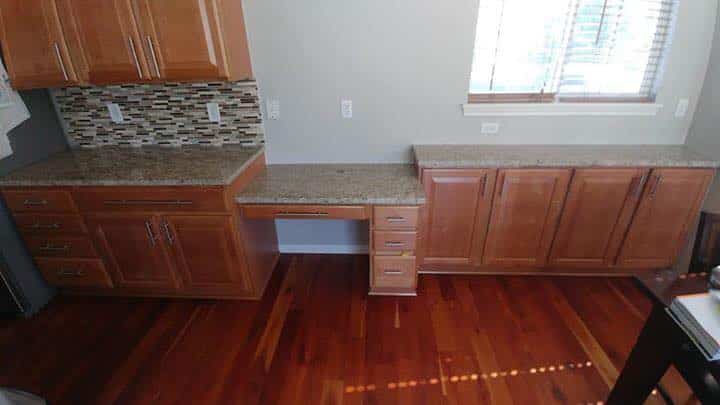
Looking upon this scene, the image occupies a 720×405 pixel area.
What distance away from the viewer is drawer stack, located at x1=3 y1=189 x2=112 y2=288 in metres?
1.87

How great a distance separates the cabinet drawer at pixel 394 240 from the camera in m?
1.93

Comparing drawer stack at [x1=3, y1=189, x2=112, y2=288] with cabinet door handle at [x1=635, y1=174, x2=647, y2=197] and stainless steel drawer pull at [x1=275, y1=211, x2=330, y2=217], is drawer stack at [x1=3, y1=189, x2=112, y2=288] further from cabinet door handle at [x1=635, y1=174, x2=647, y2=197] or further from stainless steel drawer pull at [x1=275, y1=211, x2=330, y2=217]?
cabinet door handle at [x1=635, y1=174, x2=647, y2=197]

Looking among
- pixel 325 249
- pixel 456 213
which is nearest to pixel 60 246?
pixel 325 249

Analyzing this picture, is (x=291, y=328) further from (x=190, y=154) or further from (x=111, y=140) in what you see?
(x=111, y=140)

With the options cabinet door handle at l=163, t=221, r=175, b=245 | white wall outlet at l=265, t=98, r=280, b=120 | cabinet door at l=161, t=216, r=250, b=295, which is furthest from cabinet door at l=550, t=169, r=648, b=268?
cabinet door handle at l=163, t=221, r=175, b=245

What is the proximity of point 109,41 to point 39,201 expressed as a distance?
0.98m

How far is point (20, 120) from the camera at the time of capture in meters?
1.93

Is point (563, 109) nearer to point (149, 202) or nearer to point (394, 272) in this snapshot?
point (394, 272)

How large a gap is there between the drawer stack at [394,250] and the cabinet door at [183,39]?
1179 millimetres

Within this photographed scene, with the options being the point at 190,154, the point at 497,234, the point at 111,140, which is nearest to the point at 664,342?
the point at 497,234

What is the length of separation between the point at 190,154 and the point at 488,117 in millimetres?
1955

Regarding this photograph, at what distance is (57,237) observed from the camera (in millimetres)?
1978

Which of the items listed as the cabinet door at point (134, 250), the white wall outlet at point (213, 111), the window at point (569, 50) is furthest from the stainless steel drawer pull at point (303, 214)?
the window at point (569, 50)

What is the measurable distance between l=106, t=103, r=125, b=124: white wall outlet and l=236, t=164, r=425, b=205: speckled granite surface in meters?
1.04
